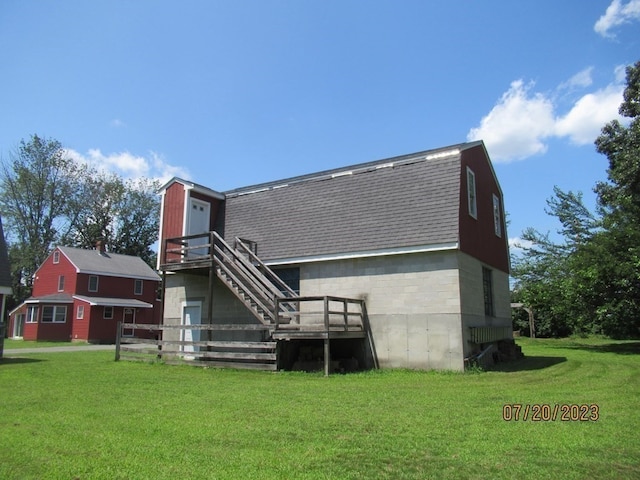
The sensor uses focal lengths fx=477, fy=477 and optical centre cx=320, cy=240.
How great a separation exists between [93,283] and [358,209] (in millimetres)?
29283

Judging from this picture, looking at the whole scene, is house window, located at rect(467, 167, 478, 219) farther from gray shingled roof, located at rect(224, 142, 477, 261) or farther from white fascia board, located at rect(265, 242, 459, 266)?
white fascia board, located at rect(265, 242, 459, 266)

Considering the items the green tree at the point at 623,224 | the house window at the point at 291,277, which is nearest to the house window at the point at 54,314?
the house window at the point at 291,277

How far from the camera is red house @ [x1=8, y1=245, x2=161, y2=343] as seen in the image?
35688 mm

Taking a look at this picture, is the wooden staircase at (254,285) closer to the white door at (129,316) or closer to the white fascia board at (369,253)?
the white fascia board at (369,253)

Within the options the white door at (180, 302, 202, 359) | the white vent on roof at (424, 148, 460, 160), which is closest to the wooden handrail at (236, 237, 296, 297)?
the white door at (180, 302, 202, 359)

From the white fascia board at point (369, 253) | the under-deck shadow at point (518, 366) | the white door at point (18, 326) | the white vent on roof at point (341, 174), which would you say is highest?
the white vent on roof at point (341, 174)

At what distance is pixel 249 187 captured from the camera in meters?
19.8

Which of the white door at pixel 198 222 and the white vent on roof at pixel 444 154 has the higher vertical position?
the white vent on roof at pixel 444 154

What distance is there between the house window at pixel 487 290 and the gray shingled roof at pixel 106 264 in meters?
31.0

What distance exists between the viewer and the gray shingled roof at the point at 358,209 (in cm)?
1470

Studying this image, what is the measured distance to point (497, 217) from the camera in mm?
19656

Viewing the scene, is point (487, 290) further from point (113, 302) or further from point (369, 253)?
point (113, 302)

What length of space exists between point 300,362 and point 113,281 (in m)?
30.1
